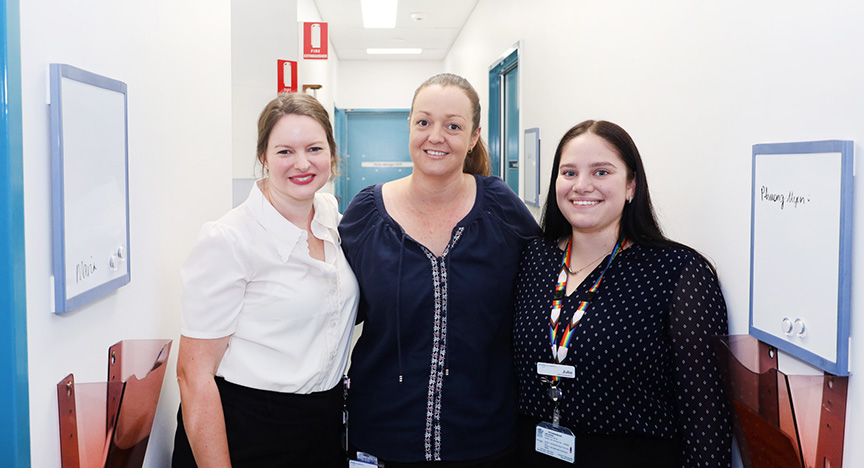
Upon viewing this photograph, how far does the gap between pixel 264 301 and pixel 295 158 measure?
377 mm

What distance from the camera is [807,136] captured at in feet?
3.95

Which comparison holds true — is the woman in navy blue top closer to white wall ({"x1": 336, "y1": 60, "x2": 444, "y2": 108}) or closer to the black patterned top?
the black patterned top

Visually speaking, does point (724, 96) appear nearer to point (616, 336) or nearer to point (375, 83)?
point (616, 336)

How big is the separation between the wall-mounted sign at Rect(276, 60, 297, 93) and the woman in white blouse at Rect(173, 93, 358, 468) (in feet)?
10.4

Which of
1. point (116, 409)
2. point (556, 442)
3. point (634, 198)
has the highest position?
point (634, 198)

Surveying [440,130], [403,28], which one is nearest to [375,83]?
[403,28]

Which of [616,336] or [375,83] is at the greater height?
[375,83]

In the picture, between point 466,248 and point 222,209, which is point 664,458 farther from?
point 222,209

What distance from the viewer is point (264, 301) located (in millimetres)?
1610

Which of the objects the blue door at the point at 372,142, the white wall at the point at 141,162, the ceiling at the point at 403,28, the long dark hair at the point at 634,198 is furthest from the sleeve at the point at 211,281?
the blue door at the point at 372,142

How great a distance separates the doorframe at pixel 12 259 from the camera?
37.1 inches

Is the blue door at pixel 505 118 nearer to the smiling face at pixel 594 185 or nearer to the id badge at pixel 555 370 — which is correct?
the smiling face at pixel 594 185

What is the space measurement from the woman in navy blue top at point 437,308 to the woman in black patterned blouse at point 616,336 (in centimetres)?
11

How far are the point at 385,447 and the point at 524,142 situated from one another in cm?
292
